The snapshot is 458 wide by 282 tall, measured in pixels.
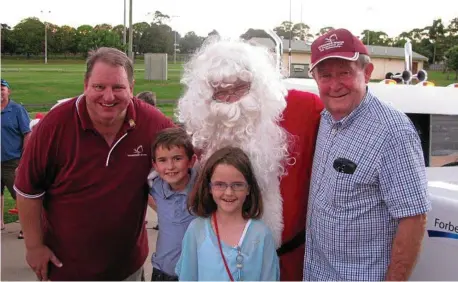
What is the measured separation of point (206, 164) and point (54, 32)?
72.7 metres

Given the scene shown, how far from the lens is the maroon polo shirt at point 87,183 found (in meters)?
2.90

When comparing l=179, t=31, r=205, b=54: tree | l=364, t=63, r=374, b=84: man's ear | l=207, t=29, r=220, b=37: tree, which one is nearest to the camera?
l=364, t=63, r=374, b=84: man's ear

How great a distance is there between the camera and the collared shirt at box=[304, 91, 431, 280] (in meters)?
2.15

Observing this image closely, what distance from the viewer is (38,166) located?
9.48ft

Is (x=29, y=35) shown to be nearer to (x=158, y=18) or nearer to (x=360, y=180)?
(x=158, y=18)

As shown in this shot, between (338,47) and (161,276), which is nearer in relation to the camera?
(338,47)

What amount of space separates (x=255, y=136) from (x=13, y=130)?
4391 millimetres

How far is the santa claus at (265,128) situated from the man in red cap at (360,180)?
0.31 meters

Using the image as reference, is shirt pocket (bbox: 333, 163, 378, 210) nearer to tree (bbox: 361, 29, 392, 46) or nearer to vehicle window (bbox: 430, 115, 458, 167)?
vehicle window (bbox: 430, 115, 458, 167)

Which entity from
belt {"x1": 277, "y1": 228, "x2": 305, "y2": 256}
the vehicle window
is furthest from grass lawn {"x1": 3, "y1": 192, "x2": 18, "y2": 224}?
the vehicle window

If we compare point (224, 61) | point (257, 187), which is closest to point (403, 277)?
point (257, 187)

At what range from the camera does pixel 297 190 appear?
2807mm

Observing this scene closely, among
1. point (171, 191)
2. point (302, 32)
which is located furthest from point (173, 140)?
point (302, 32)

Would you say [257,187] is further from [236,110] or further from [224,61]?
[224,61]
